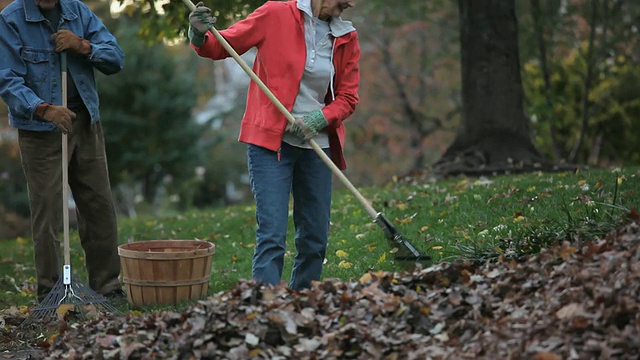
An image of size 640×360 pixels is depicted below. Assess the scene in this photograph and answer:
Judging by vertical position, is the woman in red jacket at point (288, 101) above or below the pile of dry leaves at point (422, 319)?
above

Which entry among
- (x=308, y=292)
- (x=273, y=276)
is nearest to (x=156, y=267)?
(x=273, y=276)

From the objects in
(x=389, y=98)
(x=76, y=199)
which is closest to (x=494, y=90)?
(x=76, y=199)

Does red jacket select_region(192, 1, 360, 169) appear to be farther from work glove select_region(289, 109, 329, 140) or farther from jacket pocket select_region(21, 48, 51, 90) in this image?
jacket pocket select_region(21, 48, 51, 90)

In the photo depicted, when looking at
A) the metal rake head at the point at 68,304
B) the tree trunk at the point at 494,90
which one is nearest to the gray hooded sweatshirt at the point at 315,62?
the metal rake head at the point at 68,304

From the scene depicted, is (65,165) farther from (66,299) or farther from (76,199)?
(66,299)

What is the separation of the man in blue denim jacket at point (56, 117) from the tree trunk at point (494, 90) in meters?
6.01

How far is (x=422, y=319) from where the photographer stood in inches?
182

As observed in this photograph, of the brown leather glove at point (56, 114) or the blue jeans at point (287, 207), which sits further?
the brown leather glove at point (56, 114)

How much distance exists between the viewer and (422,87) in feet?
77.7

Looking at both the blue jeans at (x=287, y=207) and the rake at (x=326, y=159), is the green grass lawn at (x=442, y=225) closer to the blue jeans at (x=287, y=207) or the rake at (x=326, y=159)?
the rake at (x=326, y=159)

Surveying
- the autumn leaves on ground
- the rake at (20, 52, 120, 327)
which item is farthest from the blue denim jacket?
the autumn leaves on ground

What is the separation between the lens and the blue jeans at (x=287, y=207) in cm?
555

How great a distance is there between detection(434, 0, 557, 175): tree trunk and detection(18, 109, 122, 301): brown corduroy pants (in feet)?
19.5

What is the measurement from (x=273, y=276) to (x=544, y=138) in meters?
13.3
